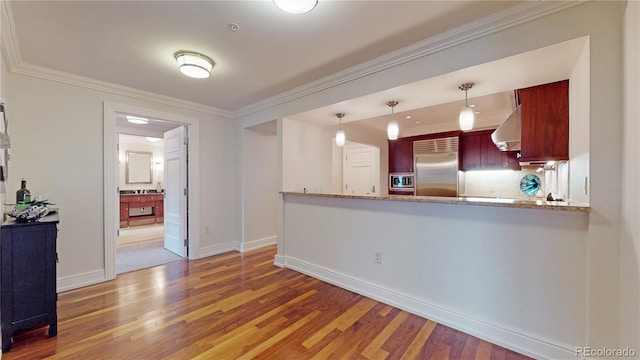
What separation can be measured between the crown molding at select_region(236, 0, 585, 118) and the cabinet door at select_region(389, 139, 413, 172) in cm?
367

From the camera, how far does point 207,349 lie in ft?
5.93

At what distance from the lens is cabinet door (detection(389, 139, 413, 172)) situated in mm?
5981

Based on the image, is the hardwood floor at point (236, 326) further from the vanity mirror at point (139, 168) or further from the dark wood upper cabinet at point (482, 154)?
the vanity mirror at point (139, 168)

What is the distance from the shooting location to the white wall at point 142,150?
7082 mm

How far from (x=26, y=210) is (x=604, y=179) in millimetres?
4090

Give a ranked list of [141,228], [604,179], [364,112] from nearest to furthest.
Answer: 1. [604,179]
2. [364,112]
3. [141,228]

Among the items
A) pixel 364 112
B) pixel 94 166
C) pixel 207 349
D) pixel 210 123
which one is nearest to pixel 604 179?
pixel 364 112

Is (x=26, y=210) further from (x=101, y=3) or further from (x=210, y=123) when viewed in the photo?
(x=210, y=123)

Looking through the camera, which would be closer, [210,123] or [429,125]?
[210,123]

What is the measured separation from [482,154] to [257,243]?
15.9 ft

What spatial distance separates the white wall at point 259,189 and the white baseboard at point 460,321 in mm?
1815

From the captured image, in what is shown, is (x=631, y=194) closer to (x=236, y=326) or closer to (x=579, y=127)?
(x=579, y=127)

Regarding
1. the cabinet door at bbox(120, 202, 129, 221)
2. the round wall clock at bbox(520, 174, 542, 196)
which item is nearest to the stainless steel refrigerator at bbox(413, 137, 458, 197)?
the round wall clock at bbox(520, 174, 542, 196)

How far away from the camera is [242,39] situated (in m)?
2.11
